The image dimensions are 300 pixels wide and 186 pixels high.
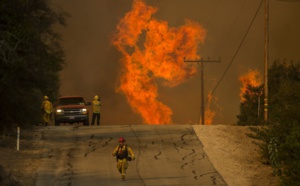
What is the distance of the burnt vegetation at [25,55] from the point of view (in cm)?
1617

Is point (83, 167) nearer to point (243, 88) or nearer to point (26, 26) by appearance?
point (26, 26)

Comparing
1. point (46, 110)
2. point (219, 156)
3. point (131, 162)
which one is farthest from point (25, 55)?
point (46, 110)

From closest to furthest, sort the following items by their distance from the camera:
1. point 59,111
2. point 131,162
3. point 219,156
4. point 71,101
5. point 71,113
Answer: point 131,162 → point 219,156 → point 71,113 → point 59,111 → point 71,101

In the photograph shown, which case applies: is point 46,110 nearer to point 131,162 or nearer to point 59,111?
point 59,111

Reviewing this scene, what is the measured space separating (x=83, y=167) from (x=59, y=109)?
14.6 meters

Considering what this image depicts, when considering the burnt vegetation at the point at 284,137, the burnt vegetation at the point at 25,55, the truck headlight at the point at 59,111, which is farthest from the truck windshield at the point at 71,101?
the burnt vegetation at the point at 25,55

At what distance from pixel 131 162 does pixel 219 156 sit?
13.4 feet

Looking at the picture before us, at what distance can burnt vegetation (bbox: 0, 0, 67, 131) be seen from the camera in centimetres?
1617

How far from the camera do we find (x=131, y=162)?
1107 inches

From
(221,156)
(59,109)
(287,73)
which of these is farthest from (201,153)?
(287,73)

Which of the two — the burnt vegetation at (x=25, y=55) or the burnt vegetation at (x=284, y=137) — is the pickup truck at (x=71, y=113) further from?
the burnt vegetation at (x=25, y=55)

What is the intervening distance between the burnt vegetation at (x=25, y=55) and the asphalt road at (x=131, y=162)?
20.8 ft

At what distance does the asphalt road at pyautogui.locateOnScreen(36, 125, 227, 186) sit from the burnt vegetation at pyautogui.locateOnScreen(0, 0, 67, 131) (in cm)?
635

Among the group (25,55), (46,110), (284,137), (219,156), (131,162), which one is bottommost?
(131,162)
